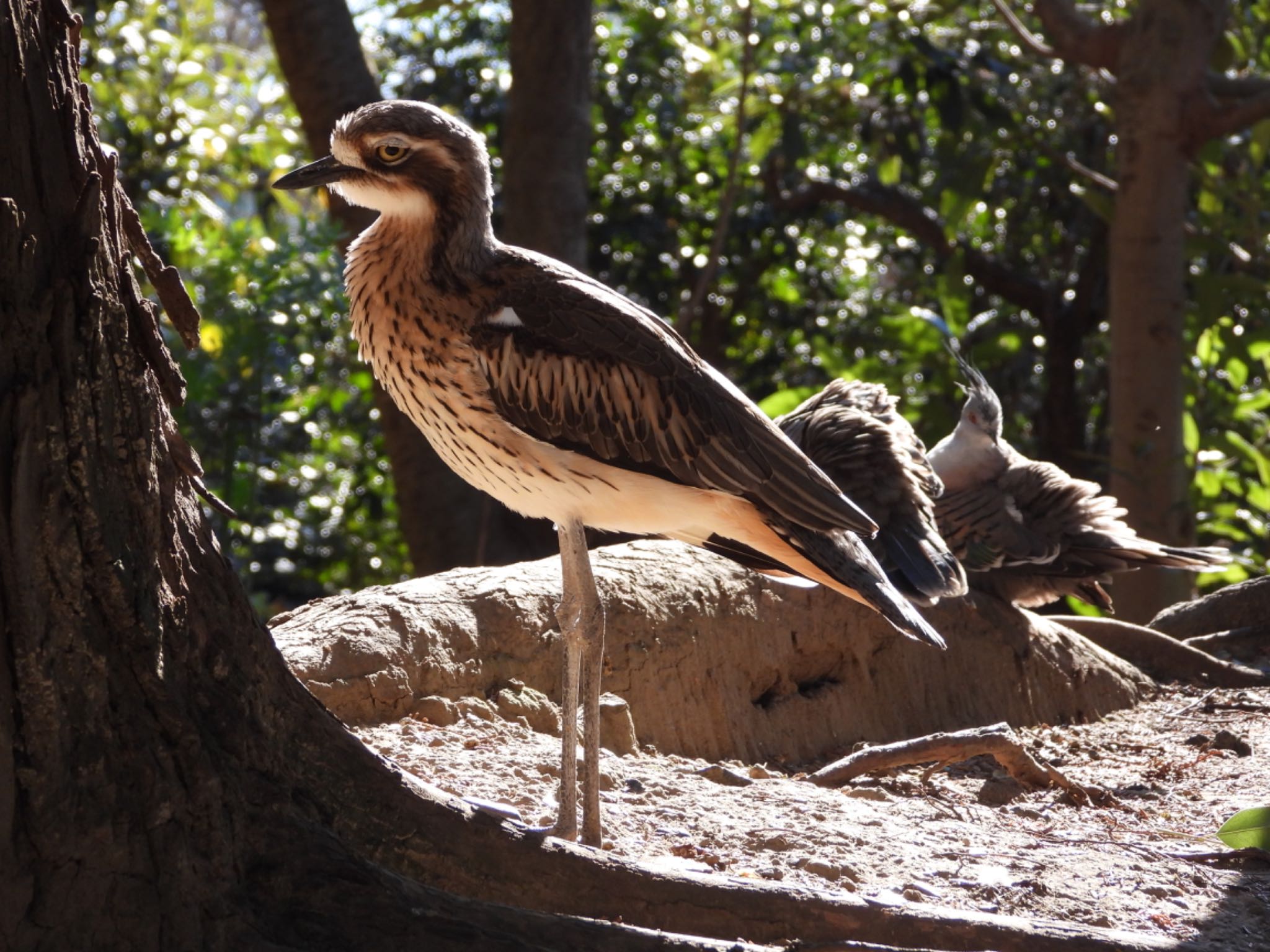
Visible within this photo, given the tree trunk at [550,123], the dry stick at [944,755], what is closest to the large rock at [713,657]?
the dry stick at [944,755]

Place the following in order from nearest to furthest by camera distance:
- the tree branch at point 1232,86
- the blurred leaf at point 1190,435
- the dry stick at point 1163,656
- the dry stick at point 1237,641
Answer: the dry stick at point 1163,656 → the dry stick at point 1237,641 → the tree branch at point 1232,86 → the blurred leaf at point 1190,435

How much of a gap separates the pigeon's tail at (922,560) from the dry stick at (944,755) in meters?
0.69

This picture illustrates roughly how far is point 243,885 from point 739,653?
10.1 feet

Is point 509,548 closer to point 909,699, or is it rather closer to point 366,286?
point 909,699

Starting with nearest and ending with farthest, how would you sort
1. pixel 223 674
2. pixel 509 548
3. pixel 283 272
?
pixel 223 674 < pixel 283 272 < pixel 509 548

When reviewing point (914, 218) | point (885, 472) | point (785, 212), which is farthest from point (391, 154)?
point (785, 212)

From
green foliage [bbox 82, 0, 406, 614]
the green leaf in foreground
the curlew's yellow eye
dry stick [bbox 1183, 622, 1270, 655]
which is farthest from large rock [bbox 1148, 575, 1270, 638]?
the curlew's yellow eye

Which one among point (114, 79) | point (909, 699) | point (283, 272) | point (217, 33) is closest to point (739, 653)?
point (909, 699)

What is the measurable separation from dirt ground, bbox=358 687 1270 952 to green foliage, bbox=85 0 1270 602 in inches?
155

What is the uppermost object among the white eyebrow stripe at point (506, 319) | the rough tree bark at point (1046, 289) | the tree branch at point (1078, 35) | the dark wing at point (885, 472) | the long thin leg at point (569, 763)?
the tree branch at point (1078, 35)

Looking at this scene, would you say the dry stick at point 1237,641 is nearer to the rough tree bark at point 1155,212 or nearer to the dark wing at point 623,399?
the rough tree bark at point 1155,212

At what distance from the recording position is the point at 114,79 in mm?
9633

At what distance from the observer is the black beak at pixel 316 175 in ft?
11.8

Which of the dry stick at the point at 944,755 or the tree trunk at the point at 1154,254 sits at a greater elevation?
the tree trunk at the point at 1154,254
